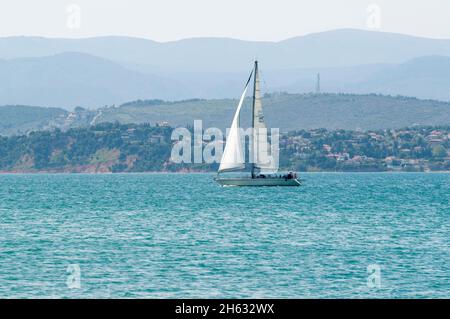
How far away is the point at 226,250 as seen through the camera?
5391cm

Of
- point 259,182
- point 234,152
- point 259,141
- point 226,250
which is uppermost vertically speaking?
point 259,141

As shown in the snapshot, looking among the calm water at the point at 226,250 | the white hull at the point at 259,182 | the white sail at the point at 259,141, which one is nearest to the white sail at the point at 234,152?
the white sail at the point at 259,141

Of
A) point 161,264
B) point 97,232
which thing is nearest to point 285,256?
point 161,264

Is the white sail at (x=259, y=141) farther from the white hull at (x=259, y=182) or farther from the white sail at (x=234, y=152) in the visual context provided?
the white hull at (x=259, y=182)

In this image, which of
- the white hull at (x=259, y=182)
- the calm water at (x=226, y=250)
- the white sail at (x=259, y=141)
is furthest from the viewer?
the white hull at (x=259, y=182)

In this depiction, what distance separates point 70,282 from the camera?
136 ft

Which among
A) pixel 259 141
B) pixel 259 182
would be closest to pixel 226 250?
pixel 259 141

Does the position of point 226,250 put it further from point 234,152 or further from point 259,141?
point 234,152

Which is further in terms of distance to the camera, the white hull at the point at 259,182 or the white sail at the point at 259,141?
the white hull at the point at 259,182

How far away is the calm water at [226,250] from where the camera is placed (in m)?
40.5
